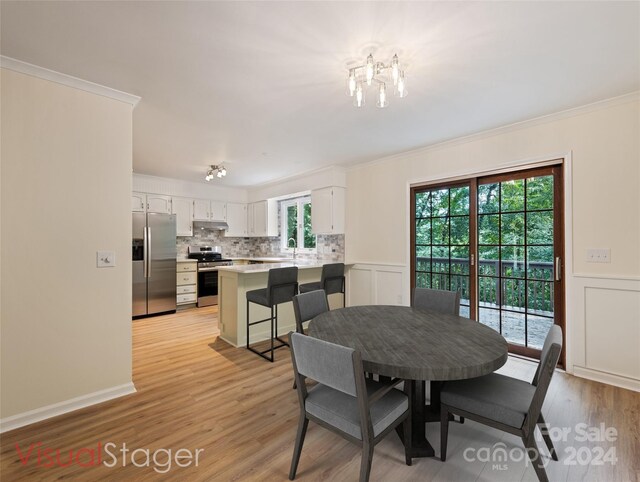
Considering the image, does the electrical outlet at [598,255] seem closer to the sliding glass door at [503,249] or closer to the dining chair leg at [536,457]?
the sliding glass door at [503,249]

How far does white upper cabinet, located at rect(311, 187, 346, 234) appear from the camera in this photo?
15.1 ft

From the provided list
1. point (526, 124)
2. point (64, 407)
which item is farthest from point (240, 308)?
point (526, 124)

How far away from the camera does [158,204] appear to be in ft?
17.7

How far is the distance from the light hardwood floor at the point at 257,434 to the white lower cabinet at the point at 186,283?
102 inches

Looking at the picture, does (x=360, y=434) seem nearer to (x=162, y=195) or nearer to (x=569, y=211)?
(x=569, y=211)

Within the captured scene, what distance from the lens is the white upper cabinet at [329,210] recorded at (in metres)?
4.61

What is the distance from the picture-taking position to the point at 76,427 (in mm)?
1993

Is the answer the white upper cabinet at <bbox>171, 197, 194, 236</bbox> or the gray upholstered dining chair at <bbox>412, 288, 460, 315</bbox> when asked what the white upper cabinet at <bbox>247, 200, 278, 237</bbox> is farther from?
the gray upholstered dining chair at <bbox>412, 288, 460, 315</bbox>

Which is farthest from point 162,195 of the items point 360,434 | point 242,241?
point 360,434

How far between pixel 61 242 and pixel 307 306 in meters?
1.89

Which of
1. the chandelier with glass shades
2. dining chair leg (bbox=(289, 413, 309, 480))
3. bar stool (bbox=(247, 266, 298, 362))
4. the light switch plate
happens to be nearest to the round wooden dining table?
dining chair leg (bbox=(289, 413, 309, 480))

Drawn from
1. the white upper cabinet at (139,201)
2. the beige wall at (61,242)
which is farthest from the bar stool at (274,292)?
the white upper cabinet at (139,201)

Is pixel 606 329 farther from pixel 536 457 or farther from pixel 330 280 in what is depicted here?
pixel 330 280

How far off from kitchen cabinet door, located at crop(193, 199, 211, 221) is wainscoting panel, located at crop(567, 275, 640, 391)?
5.79 meters
